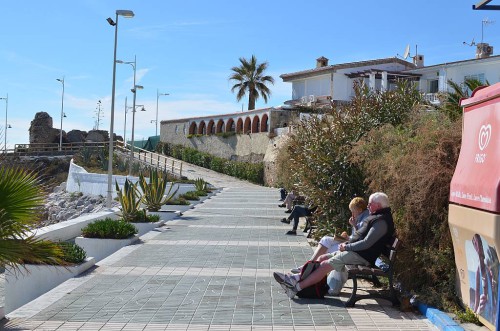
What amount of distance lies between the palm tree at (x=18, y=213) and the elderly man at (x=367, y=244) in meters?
3.24

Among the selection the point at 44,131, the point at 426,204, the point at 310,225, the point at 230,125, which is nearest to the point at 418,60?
the point at 230,125

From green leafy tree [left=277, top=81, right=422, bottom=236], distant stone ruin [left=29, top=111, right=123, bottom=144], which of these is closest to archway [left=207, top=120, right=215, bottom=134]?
distant stone ruin [left=29, top=111, right=123, bottom=144]

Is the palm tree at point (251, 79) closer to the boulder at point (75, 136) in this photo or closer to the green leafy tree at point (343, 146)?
the boulder at point (75, 136)

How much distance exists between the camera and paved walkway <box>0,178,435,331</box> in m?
6.29

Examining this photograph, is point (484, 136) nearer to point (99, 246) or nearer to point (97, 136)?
point (99, 246)

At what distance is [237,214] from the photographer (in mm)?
20562

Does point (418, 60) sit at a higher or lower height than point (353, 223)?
higher

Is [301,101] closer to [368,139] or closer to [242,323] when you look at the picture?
[368,139]

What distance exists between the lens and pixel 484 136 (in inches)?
220

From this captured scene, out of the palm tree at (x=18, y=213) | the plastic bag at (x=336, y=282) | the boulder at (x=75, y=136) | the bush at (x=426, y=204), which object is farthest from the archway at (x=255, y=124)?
the palm tree at (x=18, y=213)

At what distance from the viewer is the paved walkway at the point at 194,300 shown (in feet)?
20.6

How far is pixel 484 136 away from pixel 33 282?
6650 millimetres

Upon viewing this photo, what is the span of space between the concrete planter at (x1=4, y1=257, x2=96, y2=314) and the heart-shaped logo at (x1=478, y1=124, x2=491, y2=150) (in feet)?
19.9

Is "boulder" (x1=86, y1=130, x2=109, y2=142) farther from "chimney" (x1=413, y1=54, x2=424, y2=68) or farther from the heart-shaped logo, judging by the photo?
the heart-shaped logo
